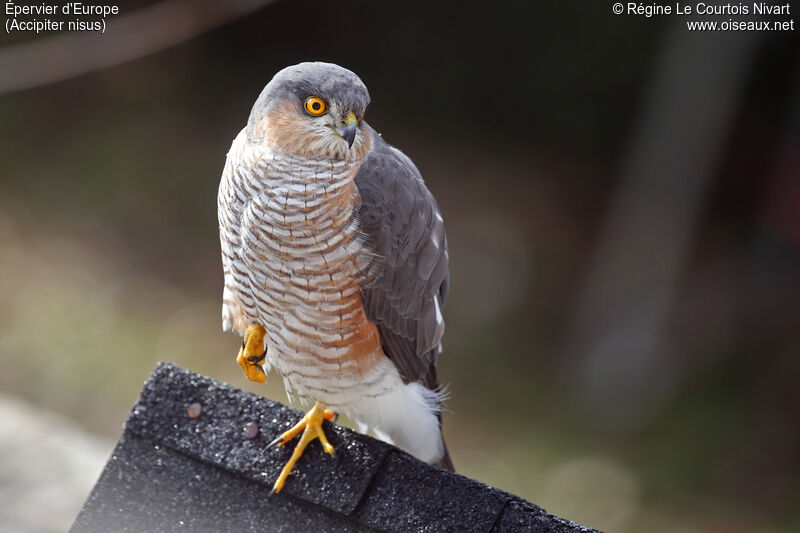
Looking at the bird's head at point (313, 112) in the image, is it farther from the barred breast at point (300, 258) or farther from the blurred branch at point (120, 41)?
the blurred branch at point (120, 41)

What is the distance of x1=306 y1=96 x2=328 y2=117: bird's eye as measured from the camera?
2.60m

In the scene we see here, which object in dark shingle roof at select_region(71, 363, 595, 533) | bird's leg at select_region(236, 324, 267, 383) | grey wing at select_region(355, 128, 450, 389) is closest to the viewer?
dark shingle roof at select_region(71, 363, 595, 533)

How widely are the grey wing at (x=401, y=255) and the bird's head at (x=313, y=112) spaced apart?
0.55 feet

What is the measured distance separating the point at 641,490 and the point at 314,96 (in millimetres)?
5103

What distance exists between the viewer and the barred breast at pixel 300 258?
267 centimetres

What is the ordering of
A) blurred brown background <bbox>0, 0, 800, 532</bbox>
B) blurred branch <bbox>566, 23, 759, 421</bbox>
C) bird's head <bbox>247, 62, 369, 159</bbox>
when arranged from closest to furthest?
1. bird's head <bbox>247, 62, 369, 159</bbox>
2. blurred brown background <bbox>0, 0, 800, 532</bbox>
3. blurred branch <bbox>566, 23, 759, 421</bbox>

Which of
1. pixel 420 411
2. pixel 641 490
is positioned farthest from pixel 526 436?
pixel 420 411

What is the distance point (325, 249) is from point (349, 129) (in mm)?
384

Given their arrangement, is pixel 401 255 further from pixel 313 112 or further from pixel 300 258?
pixel 313 112

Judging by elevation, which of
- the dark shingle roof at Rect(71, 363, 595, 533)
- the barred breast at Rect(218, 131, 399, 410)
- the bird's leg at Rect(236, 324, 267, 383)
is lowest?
the dark shingle roof at Rect(71, 363, 595, 533)

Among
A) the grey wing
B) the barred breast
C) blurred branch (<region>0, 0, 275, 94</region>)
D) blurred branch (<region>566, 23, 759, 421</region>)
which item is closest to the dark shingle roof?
the barred breast

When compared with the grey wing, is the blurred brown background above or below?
above

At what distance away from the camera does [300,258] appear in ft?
8.93

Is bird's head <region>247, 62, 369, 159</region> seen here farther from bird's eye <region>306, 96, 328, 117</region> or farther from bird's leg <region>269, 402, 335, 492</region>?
bird's leg <region>269, 402, 335, 492</region>
